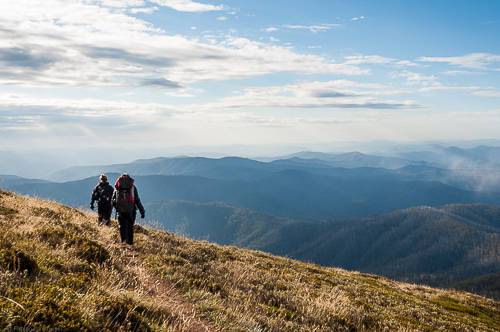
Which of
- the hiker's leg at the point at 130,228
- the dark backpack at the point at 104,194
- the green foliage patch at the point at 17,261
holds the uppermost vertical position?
the green foliage patch at the point at 17,261

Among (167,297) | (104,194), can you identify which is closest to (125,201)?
(104,194)

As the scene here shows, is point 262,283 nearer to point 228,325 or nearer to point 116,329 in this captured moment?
point 228,325

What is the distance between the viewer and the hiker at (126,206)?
1722cm

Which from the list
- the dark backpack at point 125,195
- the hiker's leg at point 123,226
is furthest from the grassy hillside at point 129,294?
the dark backpack at point 125,195

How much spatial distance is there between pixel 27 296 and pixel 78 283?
181cm

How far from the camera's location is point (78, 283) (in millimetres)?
7867

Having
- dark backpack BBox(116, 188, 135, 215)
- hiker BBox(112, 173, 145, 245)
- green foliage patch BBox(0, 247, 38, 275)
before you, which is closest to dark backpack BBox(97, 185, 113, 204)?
Result: hiker BBox(112, 173, 145, 245)

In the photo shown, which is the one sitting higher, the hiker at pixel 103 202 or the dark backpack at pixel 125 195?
the dark backpack at pixel 125 195

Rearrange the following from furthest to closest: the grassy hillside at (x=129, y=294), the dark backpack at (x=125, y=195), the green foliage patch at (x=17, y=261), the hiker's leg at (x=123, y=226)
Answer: the dark backpack at (x=125, y=195) → the hiker's leg at (x=123, y=226) → the green foliage patch at (x=17, y=261) → the grassy hillside at (x=129, y=294)

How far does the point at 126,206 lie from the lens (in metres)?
17.7

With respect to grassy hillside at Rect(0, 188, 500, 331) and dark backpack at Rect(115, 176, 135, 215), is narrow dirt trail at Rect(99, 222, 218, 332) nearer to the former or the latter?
grassy hillside at Rect(0, 188, 500, 331)

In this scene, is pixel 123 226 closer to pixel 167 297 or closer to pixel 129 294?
pixel 167 297

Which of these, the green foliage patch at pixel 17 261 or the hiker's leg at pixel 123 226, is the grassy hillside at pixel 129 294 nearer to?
the green foliage patch at pixel 17 261

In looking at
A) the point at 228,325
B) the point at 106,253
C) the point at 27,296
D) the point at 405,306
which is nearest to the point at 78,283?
the point at 27,296
